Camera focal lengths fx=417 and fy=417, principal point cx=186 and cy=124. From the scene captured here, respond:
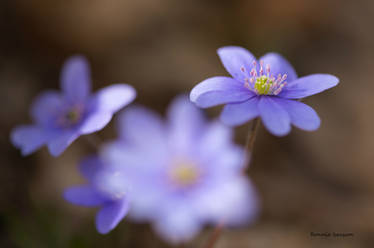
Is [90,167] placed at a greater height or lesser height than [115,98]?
lesser

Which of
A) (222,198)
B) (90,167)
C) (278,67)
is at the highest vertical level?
(278,67)

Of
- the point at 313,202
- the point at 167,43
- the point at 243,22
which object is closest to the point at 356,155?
the point at 313,202

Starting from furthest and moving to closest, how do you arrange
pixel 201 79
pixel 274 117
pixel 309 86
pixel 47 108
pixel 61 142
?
pixel 201 79
pixel 47 108
pixel 61 142
pixel 309 86
pixel 274 117

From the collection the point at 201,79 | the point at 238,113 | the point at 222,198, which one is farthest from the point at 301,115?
the point at 201,79

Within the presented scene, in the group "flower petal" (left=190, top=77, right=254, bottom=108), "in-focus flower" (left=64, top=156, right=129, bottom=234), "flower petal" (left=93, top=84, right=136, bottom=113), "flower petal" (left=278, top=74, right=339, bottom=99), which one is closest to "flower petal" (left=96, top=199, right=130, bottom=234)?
"in-focus flower" (left=64, top=156, right=129, bottom=234)

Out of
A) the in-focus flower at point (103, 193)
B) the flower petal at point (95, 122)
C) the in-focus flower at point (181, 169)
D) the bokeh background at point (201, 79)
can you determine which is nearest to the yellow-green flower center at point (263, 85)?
the in-focus flower at point (181, 169)

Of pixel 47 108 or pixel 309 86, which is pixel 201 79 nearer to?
pixel 47 108
